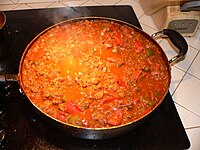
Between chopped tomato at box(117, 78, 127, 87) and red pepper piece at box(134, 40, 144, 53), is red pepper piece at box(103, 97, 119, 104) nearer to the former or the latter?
chopped tomato at box(117, 78, 127, 87)

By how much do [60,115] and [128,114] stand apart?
9.2 inches

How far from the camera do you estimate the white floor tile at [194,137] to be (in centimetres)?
104

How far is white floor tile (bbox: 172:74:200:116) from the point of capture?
1.17 metres

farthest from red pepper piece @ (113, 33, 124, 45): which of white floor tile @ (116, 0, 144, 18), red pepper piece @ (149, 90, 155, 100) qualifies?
white floor tile @ (116, 0, 144, 18)

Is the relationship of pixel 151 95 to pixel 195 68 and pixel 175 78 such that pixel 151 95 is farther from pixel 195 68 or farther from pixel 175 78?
pixel 195 68

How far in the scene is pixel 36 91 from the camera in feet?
3.32

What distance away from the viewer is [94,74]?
1.08 meters

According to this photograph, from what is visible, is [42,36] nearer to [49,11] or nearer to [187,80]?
[49,11]

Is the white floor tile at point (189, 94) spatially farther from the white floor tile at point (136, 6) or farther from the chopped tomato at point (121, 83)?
the white floor tile at point (136, 6)

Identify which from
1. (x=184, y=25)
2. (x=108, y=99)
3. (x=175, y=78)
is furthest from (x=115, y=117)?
(x=184, y=25)

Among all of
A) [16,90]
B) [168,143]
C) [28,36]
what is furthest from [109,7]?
[168,143]

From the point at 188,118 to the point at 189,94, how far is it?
13 centimetres

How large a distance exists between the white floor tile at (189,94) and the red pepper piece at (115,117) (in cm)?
34

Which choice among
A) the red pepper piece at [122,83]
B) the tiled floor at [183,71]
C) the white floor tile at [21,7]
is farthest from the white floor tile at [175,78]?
the white floor tile at [21,7]
